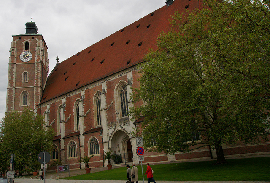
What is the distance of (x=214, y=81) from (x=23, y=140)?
78.5ft

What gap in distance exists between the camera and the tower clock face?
41438 millimetres

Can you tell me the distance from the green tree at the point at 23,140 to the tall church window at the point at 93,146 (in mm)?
5233

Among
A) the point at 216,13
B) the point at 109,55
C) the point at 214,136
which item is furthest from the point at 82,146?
the point at 216,13

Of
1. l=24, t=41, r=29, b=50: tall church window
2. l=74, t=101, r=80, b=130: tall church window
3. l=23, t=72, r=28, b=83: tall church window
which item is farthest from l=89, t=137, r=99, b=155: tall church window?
l=24, t=41, r=29, b=50: tall church window

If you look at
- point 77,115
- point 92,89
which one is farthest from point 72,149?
point 92,89

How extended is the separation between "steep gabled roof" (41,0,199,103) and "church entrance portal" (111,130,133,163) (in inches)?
295

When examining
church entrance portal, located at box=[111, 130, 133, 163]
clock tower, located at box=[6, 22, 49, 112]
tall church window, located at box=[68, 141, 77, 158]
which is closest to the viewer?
church entrance portal, located at box=[111, 130, 133, 163]

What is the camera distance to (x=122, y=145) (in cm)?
2694

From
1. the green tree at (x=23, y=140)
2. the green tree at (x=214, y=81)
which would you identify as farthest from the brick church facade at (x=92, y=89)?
the green tree at (x=214, y=81)

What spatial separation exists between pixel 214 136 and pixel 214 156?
6.07 meters

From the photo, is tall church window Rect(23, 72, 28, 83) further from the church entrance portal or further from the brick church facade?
the church entrance portal

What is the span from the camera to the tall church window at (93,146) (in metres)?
29.1

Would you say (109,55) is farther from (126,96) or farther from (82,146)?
(82,146)

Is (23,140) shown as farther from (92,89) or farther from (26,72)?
(26,72)
